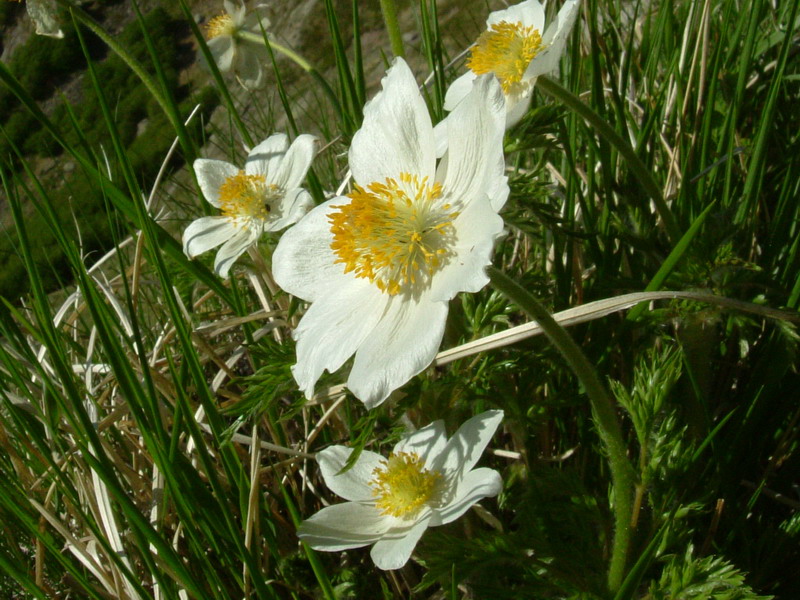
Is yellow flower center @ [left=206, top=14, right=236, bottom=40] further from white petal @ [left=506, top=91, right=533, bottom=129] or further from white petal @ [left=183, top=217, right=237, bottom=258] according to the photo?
white petal @ [left=506, top=91, right=533, bottom=129]

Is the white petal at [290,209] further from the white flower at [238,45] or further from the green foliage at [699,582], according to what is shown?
the green foliage at [699,582]

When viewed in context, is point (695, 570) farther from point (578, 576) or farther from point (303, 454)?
point (303, 454)

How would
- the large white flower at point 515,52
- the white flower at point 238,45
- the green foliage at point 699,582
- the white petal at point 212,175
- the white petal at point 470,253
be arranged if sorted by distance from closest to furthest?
the white petal at point 470,253 < the green foliage at point 699,582 < the large white flower at point 515,52 < the white petal at point 212,175 < the white flower at point 238,45

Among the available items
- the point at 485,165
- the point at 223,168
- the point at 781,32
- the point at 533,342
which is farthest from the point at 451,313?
the point at 781,32

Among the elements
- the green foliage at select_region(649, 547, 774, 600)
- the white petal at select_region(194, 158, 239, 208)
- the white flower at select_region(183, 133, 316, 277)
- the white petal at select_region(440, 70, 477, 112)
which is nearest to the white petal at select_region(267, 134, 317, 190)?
the white flower at select_region(183, 133, 316, 277)

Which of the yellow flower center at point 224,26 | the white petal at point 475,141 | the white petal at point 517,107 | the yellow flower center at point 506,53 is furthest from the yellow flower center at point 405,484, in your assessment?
the yellow flower center at point 224,26

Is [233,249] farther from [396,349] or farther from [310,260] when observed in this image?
[396,349]
